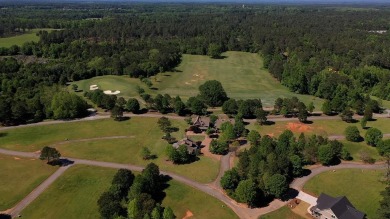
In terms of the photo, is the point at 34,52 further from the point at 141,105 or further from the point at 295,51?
the point at 295,51

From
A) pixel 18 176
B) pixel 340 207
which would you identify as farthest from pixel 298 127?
pixel 18 176

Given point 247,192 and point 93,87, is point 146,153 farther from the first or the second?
point 93,87

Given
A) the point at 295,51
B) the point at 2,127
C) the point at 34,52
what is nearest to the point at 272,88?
the point at 295,51

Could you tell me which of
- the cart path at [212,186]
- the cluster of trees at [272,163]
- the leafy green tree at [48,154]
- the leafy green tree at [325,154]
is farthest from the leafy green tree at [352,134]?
the leafy green tree at [48,154]

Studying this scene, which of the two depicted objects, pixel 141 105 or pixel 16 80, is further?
pixel 16 80

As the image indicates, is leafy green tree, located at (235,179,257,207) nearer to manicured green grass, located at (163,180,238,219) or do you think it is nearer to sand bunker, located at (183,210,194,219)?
manicured green grass, located at (163,180,238,219)

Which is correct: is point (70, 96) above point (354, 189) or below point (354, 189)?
above
